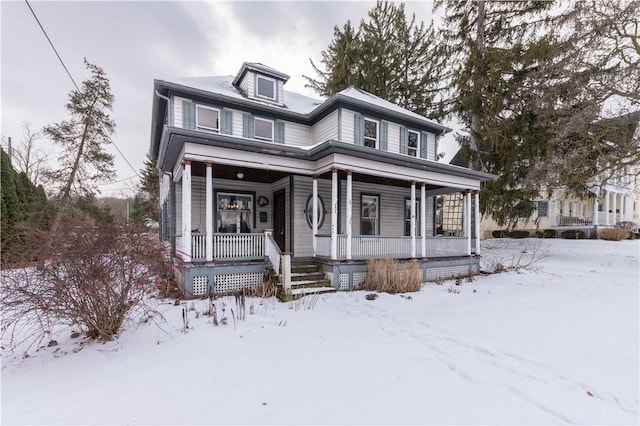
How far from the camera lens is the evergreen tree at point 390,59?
17484 millimetres

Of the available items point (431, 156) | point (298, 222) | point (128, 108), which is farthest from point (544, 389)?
point (128, 108)

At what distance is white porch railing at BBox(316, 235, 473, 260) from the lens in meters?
8.66

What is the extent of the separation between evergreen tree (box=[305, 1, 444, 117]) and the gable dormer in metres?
8.02

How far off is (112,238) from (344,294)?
536 centimetres

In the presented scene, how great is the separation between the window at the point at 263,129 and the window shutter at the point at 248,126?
25 centimetres

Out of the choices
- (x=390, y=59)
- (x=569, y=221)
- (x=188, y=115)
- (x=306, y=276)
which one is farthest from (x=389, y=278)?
(x=569, y=221)

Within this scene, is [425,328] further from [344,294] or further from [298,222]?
[298,222]

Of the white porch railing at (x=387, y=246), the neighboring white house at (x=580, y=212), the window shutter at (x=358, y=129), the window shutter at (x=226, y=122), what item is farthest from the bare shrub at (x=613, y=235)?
the window shutter at (x=226, y=122)

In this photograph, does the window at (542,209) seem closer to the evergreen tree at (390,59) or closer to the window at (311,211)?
the evergreen tree at (390,59)

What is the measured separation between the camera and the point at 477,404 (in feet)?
9.36

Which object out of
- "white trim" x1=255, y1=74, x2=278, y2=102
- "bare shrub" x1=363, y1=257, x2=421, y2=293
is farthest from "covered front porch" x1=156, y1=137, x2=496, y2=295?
"white trim" x1=255, y1=74, x2=278, y2=102

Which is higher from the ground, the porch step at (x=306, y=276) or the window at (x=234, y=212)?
the window at (x=234, y=212)

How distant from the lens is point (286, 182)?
10164mm

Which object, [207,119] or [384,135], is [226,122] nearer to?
[207,119]
